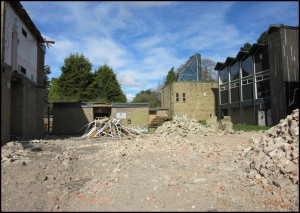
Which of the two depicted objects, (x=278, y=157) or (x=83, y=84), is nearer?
(x=278, y=157)

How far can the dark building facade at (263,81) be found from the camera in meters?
24.3

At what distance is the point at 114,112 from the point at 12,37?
21119 millimetres

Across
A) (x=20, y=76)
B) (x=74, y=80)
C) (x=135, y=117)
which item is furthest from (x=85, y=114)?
(x=20, y=76)

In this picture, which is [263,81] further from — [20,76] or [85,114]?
[20,76]

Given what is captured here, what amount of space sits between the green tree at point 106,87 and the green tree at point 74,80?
46.1 inches

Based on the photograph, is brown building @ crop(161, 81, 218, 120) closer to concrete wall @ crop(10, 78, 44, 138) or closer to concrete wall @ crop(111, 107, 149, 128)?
concrete wall @ crop(111, 107, 149, 128)

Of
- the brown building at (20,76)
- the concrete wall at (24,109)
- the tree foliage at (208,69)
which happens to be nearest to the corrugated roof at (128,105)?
the brown building at (20,76)

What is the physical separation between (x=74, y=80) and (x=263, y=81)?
2565 cm

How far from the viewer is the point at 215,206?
274 inches

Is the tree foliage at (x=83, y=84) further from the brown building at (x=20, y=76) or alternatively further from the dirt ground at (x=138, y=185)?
the dirt ground at (x=138, y=185)

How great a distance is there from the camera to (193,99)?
45.4 meters

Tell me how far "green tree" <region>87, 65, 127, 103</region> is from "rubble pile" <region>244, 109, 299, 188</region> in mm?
37290

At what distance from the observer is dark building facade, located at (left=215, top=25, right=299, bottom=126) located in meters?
24.3

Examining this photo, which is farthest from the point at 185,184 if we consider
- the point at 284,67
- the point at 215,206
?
the point at 284,67
